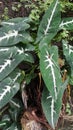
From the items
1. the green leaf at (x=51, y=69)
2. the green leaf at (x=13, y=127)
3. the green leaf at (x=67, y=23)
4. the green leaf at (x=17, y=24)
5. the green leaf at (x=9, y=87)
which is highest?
the green leaf at (x=17, y=24)

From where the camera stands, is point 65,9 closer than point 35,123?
No

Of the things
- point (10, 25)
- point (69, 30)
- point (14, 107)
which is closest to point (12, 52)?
point (10, 25)

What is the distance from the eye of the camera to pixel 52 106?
2.75m

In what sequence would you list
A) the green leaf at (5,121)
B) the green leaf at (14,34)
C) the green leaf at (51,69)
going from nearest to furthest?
1. the green leaf at (51,69)
2. the green leaf at (14,34)
3. the green leaf at (5,121)

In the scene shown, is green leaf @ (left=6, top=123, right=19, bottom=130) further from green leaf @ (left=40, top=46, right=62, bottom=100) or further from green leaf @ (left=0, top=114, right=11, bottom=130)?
green leaf @ (left=40, top=46, right=62, bottom=100)

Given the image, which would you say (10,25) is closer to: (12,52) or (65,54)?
(12,52)

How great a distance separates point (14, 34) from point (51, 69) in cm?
43

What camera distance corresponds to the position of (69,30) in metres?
3.16

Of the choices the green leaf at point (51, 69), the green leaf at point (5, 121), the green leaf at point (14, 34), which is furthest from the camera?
the green leaf at point (5, 121)

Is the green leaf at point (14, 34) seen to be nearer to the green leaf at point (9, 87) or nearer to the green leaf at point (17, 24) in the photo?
the green leaf at point (17, 24)

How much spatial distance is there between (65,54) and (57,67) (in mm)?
205

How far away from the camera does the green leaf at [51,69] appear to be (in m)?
2.61

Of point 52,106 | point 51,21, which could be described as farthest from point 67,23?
point 52,106

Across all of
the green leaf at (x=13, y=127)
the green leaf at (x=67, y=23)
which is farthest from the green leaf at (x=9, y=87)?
the green leaf at (x=67, y=23)
